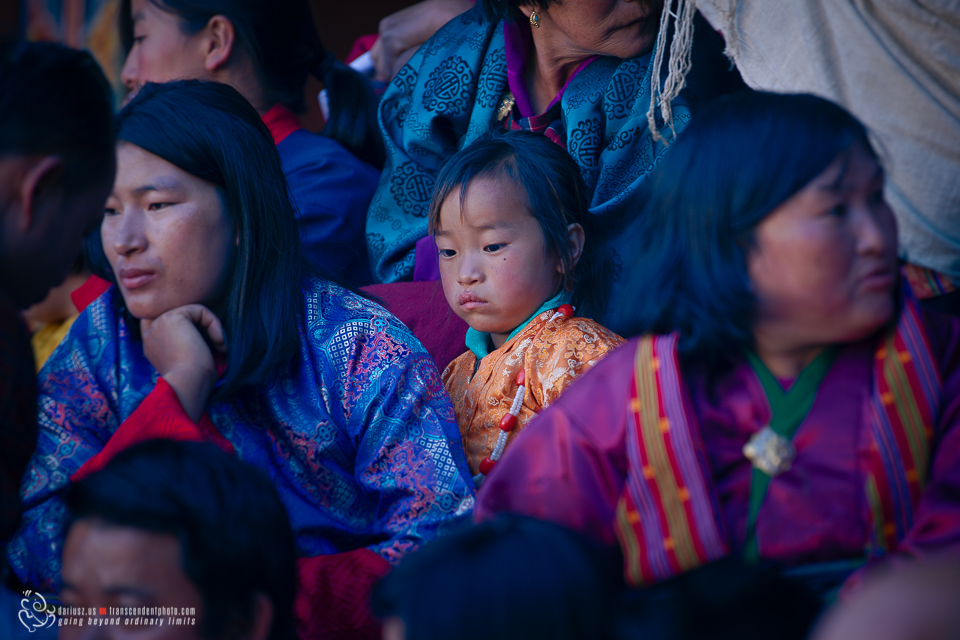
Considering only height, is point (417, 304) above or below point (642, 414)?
below

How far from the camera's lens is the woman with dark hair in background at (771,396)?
4.72 feet

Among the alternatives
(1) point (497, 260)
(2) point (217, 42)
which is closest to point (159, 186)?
(1) point (497, 260)

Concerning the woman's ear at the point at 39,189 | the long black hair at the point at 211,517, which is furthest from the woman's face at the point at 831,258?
the woman's ear at the point at 39,189

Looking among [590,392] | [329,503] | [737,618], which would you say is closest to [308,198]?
[329,503]

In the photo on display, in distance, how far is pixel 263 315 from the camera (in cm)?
222

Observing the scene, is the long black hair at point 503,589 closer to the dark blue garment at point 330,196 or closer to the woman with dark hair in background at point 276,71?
the dark blue garment at point 330,196

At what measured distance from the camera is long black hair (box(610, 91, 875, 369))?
1546mm

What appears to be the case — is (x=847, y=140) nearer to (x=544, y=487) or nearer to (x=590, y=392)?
(x=590, y=392)

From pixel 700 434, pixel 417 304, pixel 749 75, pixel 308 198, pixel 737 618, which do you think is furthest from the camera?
pixel 308 198

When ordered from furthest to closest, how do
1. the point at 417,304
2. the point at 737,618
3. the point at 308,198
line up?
the point at 308,198 → the point at 417,304 → the point at 737,618

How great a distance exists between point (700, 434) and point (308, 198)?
2274 millimetres

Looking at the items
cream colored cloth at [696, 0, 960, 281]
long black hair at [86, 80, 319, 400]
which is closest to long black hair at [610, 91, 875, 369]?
cream colored cloth at [696, 0, 960, 281]

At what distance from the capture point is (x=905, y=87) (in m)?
2.05

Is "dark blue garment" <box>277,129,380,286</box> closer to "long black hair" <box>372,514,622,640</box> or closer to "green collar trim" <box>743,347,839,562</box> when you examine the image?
"green collar trim" <box>743,347,839,562</box>
